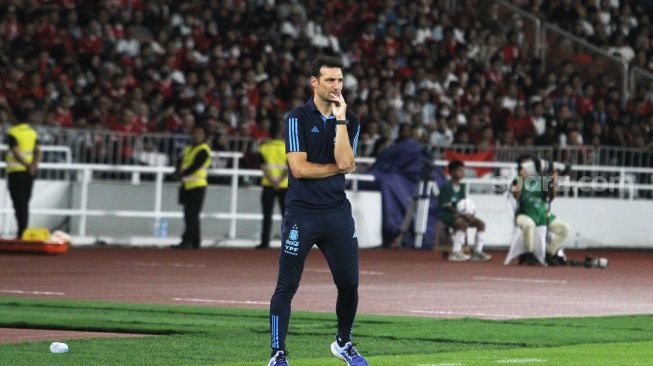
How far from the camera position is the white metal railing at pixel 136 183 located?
26781 millimetres

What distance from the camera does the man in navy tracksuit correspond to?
34.2 feet

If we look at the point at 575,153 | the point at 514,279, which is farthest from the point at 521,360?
the point at 575,153

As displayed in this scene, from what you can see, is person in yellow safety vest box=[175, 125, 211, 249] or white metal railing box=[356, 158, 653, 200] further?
white metal railing box=[356, 158, 653, 200]

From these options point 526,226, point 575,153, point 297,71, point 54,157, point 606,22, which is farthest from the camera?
point 606,22

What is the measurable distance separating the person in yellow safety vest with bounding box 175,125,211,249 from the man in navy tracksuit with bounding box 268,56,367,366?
16.3m

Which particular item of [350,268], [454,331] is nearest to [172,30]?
[454,331]

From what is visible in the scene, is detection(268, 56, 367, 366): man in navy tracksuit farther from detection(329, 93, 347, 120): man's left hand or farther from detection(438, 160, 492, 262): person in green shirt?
detection(438, 160, 492, 262): person in green shirt

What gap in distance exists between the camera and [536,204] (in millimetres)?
24516

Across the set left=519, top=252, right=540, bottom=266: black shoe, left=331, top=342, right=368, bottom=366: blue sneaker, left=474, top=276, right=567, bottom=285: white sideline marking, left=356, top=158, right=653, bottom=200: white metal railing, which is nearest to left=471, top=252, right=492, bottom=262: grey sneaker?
left=519, top=252, right=540, bottom=266: black shoe

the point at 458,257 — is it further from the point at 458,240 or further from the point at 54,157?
the point at 54,157

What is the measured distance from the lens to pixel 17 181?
2539 centimetres

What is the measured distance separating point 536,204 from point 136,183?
7378mm

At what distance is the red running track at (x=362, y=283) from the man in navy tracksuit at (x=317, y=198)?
5.13 meters

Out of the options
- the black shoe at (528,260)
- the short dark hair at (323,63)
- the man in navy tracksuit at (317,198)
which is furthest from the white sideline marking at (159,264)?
the short dark hair at (323,63)
